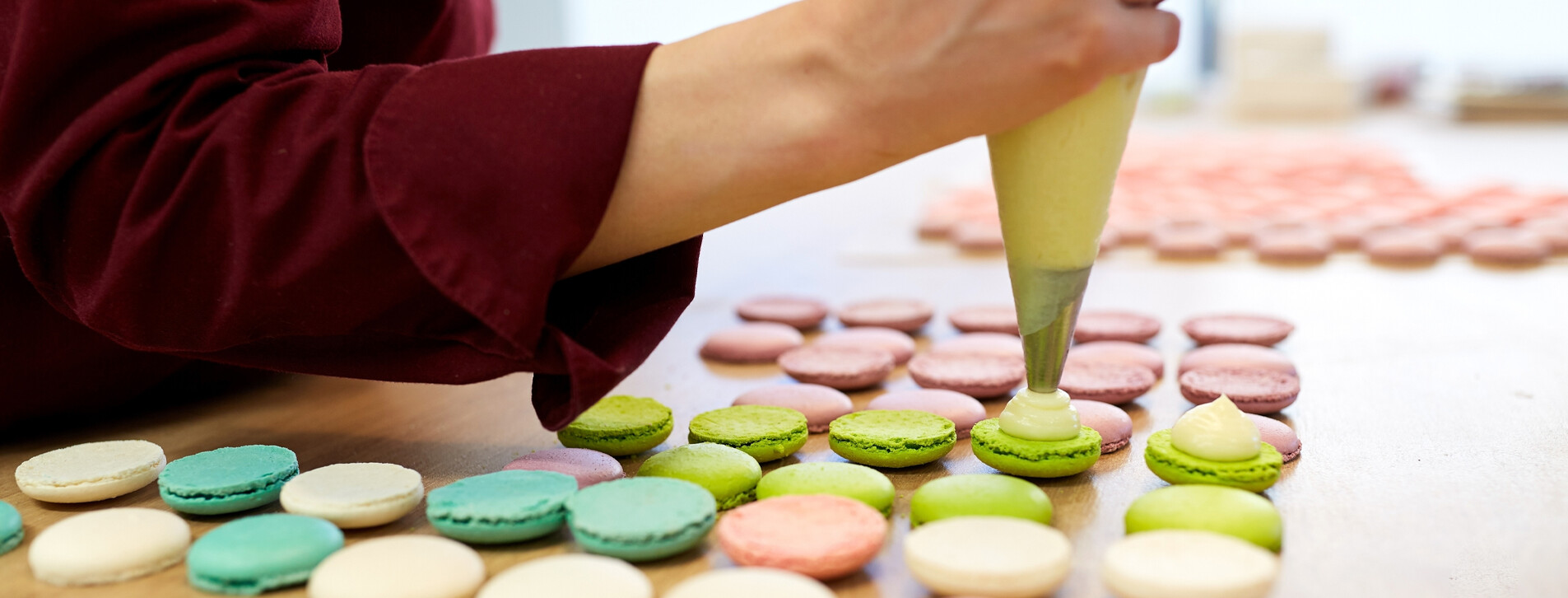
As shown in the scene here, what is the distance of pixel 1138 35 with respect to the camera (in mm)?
661

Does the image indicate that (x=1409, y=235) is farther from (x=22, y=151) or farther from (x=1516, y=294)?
(x=22, y=151)

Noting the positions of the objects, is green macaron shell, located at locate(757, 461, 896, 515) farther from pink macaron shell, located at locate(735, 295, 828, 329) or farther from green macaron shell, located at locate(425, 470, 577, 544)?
pink macaron shell, located at locate(735, 295, 828, 329)

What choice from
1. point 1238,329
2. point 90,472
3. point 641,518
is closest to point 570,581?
point 641,518

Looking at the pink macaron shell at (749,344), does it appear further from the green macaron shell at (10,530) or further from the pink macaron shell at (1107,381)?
the green macaron shell at (10,530)

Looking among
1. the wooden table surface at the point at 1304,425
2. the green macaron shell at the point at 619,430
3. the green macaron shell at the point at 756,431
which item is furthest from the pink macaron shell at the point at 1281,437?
the green macaron shell at the point at 619,430

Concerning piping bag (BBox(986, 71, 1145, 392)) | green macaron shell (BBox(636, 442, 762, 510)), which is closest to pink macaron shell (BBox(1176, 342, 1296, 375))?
piping bag (BBox(986, 71, 1145, 392))

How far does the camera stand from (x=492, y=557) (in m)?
0.72

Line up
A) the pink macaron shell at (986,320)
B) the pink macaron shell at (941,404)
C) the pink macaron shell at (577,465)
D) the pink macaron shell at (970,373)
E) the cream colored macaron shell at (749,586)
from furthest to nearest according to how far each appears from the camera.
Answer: the pink macaron shell at (986,320), the pink macaron shell at (970,373), the pink macaron shell at (941,404), the pink macaron shell at (577,465), the cream colored macaron shell at (749,586)

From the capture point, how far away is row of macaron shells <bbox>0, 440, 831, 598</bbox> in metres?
0.64

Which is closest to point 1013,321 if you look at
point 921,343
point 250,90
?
point 921,343

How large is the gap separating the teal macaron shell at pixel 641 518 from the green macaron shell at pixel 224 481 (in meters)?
0.22

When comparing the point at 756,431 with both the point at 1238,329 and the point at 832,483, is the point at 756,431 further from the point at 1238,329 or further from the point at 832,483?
the point at 1238,329

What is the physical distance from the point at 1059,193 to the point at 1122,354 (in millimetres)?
513

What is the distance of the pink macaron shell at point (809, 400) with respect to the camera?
0.98 meters
